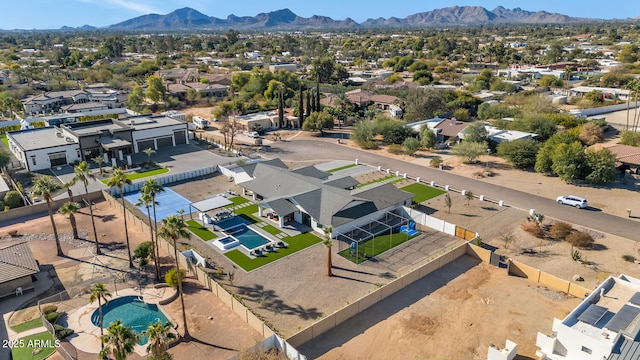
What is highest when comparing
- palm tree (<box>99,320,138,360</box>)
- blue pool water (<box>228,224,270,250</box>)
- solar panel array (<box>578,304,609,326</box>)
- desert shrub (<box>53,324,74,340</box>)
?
palm tree (<box>99,320,138,360</box>)

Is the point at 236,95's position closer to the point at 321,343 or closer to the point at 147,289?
the point at 147,289

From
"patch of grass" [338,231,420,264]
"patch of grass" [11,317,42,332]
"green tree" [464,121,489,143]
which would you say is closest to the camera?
"patch of grass" [11,317,42,332]

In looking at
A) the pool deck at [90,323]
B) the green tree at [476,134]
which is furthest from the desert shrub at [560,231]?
the pool deck at [90,323]

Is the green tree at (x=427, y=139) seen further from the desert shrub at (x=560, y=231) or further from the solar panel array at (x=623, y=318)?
the solar panel array at (x=623, y=318)

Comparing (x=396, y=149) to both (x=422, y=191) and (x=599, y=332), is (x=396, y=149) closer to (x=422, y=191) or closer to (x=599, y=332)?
(x=422, y=191)

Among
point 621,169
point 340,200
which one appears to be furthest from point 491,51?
point 340,200

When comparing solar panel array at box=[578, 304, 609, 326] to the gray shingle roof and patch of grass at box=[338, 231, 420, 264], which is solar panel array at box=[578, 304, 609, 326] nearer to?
patch of grass at box=[338, 231, 420, 264]

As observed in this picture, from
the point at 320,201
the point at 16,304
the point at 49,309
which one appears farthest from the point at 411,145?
the point at 16,304

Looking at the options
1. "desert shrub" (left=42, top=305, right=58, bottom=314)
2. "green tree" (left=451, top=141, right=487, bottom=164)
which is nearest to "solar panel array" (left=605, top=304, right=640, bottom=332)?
"desert shrub" (left=42, top=305, right=58, bottom=314)
